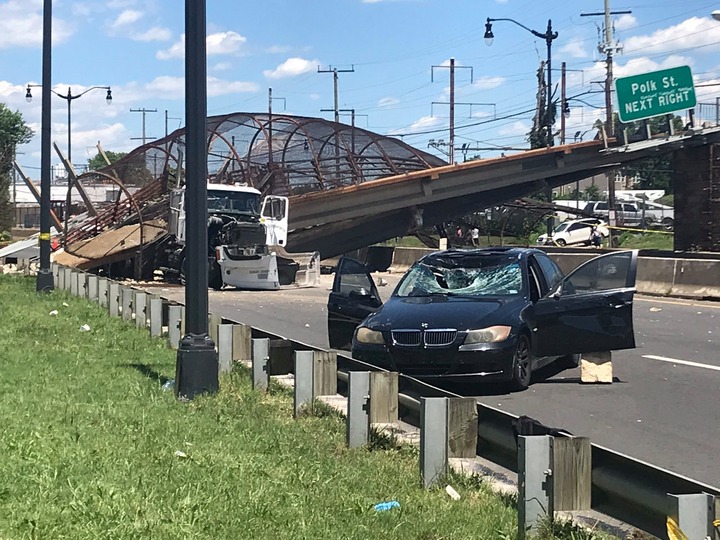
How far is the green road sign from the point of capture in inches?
1352

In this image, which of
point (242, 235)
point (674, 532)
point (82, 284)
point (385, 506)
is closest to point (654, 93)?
point (242, 235)

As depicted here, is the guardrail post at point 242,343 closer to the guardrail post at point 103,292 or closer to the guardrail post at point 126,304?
the guardrail post at point 126,304

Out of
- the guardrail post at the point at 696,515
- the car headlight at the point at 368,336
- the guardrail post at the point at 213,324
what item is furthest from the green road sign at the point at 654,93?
the guardrail post at the point at 696,515

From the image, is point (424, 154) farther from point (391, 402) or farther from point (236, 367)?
point (391, 402)

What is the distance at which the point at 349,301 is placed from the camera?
12.8 metres

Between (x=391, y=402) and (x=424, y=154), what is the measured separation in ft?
95.5

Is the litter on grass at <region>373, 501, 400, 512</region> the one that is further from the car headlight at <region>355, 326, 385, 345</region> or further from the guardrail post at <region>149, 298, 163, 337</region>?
the guardrail post at <region>149, 298, 163, 337</region>

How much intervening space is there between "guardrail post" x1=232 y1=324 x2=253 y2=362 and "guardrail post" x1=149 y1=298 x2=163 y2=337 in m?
4.10

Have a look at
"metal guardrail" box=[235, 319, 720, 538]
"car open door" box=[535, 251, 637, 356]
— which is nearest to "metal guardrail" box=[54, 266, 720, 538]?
"metal guardrail" box=[235, 319, 720, 538]

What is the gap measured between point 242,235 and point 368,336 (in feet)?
60.4

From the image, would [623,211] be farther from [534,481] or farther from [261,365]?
[534,481]

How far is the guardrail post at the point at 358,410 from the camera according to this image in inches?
304

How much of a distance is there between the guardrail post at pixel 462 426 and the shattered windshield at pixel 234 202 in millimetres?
24009

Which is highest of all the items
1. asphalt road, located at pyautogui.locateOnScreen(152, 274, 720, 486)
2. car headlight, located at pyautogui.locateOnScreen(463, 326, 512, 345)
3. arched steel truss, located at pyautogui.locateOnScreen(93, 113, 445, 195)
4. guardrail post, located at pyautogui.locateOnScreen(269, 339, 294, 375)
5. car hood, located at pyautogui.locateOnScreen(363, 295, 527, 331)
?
arched steel truss, located at pyautogui.locateOnScreen(93, 113, 445, 195)
